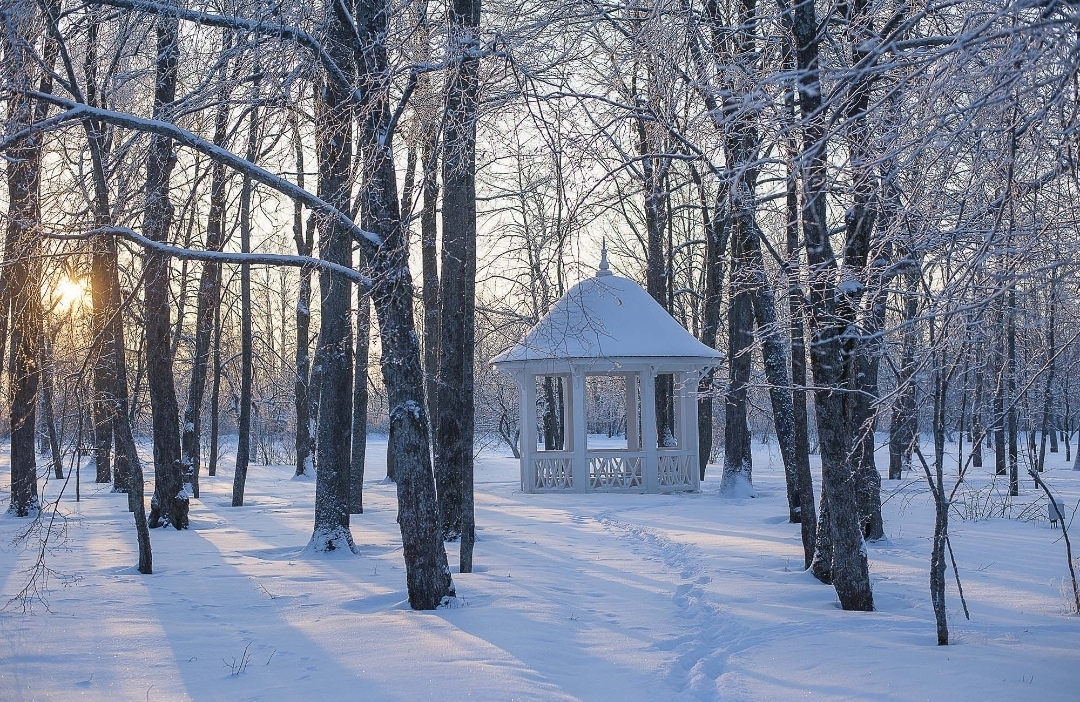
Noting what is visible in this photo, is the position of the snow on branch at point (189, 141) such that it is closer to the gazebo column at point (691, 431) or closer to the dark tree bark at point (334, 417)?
the dark tree bark at point (334, 417)

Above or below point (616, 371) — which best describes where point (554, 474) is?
below

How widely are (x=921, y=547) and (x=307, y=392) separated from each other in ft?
59.7

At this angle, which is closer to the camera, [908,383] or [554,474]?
[908,383]

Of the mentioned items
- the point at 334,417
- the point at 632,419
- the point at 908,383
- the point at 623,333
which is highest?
the point at 623,333

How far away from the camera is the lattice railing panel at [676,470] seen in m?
20.8

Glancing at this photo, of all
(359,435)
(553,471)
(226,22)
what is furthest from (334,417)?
(553,471)

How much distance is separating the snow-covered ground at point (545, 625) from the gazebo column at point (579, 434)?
687 centimetres

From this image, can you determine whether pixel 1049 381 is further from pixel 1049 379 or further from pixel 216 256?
pixel 216 256

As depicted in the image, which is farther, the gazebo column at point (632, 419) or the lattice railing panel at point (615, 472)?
the gazebo column at point (632, 419)

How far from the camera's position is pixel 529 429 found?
20984 mm

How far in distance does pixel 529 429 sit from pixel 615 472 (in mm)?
2138

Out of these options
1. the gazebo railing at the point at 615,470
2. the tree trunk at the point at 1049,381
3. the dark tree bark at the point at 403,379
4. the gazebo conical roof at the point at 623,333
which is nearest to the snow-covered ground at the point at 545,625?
the dark tree bark at the point at 403,379

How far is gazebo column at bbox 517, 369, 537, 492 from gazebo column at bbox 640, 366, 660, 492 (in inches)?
96.6

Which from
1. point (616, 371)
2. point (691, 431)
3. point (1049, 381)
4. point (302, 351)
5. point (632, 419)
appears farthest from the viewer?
point (302, 351)
